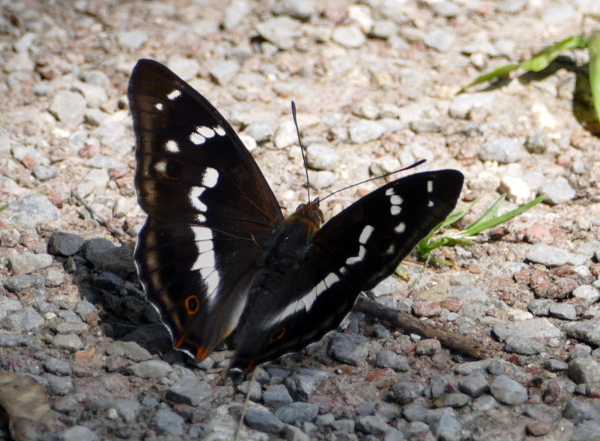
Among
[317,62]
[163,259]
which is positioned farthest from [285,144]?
[163,259]

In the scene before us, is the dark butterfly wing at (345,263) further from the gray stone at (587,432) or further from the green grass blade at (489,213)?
the green grass blade at (489,213)

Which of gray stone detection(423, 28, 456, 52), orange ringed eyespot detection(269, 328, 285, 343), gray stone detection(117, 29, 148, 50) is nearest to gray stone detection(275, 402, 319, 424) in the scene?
orange ringed eyespot detection(269, 328, 285, 343)

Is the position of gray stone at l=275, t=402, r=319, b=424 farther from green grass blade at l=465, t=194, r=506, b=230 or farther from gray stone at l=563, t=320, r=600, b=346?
green grass blade at l=465, t=194, r=506, b=230

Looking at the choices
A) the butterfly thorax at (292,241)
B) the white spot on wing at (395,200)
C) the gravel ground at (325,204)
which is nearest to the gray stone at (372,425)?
the gravel ground at (325,204)

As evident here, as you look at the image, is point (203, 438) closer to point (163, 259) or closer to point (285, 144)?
point (163, 259)

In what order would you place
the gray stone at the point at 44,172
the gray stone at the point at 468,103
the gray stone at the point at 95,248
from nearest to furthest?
the gray stone at the point at 95,248
the gray stone at the point at 44,172
the gray stone at the point at 468,103

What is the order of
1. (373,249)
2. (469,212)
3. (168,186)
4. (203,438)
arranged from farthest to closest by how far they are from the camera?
(469,212) < (168,186) < (373,249) < (203,438)
